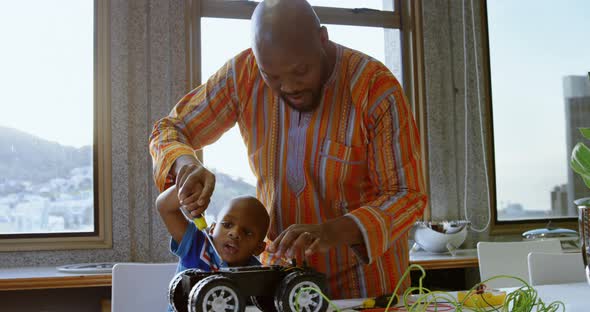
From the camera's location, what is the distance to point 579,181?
4.25 metres

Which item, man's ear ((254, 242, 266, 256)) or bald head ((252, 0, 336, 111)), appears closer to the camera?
bald head ((252, 0, 336, 111))

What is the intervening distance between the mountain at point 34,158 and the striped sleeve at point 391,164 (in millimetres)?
2012

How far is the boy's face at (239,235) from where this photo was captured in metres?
1.62

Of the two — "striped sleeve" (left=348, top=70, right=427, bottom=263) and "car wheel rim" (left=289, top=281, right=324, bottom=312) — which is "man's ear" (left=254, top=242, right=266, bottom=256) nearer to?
"striped sleeve" (left=348, top=70, right=427, bottom=263)

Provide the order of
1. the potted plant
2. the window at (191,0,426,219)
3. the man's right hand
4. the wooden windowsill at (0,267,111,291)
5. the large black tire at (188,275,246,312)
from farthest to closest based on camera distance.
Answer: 1. the window at (191,0,426,219)
2. the wooden windowsill at (0,267,111,291)
3. the potted plant
4. the man's right hand
5. the large black tire at (188,275,246,312)

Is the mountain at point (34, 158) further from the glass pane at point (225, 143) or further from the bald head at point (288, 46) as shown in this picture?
the bald head at point (288, 46)

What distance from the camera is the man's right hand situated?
1306 millimetres

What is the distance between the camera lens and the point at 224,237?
1.64 m

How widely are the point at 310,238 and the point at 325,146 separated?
37 cm

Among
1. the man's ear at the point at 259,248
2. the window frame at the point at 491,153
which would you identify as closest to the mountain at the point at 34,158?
the man's ear at the point at 259,248

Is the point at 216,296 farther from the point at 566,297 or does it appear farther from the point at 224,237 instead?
the point at 566,297

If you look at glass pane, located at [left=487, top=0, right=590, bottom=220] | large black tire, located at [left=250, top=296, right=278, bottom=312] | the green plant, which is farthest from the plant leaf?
glass pane, located at [left=487, top=0, right=590, bottom=220]

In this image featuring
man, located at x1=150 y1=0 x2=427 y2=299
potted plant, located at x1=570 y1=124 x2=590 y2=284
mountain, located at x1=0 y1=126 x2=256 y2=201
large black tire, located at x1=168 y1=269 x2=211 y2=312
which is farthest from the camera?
mountain, located at x1=0 y1=126 x2=256 y2=201

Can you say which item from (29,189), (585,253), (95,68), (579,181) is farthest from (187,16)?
(579,181)
